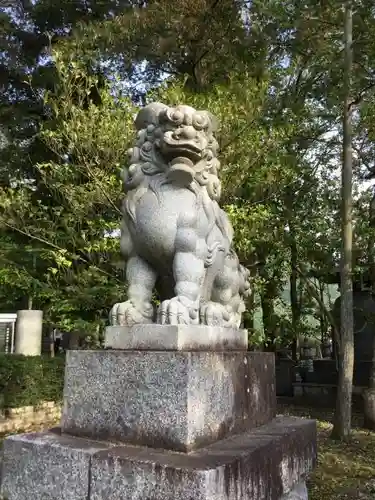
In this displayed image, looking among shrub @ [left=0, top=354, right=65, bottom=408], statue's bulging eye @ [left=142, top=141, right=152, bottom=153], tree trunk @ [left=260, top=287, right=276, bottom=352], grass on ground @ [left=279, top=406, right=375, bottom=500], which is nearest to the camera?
statue's bulging eye @ [left=142, top=141, right=152, bottom=153]

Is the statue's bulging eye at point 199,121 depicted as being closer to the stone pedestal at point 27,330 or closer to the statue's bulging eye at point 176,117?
the statue's bulging eye at point 176,117

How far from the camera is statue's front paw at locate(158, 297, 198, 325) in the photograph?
8.18 feet

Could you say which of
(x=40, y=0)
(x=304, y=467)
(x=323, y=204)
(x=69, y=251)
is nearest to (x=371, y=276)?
(x=323, y=204)

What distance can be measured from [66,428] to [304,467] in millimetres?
1404

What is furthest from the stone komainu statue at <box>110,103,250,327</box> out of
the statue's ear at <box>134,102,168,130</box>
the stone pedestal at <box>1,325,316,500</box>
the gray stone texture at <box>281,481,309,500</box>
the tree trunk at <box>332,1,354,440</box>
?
the tree trunk at <box>332,1,354,440</box>

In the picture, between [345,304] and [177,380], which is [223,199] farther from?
[177,380]

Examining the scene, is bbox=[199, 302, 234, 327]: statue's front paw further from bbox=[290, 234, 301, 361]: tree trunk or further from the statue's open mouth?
bbox=[290, 234, 301, 361]: tree trunk

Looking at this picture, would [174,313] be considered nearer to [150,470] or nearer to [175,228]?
[175,228]

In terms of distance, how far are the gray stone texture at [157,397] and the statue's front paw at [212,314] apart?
7.7 inches

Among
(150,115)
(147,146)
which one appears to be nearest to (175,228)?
(147,146)

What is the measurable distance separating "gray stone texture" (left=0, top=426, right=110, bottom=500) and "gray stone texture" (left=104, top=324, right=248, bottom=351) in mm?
511

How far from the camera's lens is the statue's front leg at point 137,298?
8.68ft

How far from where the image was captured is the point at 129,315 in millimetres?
2639

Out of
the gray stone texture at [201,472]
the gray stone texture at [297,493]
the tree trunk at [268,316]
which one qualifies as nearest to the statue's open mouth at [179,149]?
the gray stone texture at [201,472]
